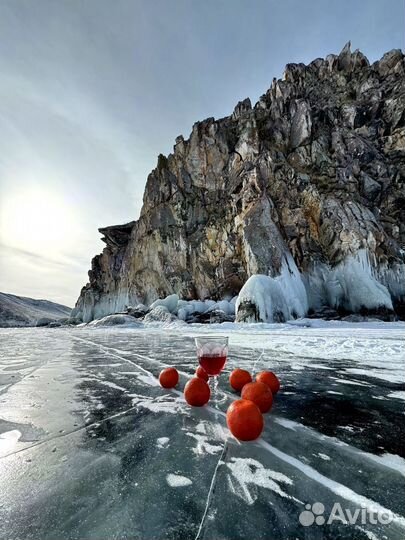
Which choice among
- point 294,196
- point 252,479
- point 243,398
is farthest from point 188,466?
point 294,196

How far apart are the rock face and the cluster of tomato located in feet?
56.7

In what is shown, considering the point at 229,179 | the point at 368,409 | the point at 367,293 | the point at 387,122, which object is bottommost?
the point at 368,409

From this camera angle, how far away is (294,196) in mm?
22359

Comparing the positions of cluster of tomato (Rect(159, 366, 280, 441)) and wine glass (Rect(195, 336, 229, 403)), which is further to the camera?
wine glass (Rect(195, 336, 229, 403))

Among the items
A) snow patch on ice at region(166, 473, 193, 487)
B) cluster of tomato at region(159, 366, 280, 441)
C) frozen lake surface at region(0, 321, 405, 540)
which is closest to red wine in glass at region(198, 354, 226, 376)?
cluster of tomato at region(159, 366, 280, 441)

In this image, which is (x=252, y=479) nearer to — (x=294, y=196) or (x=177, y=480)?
(x=177, y=480)

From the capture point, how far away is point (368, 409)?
178 cm

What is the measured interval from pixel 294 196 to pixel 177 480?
23.9 m

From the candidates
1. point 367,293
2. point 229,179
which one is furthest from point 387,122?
point 367,293

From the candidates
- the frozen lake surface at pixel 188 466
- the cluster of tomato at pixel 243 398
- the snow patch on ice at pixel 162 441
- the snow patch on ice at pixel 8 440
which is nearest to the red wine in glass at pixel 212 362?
the cluster of tomato at pixel 243 398

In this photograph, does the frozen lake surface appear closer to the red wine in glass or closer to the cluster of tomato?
the cluster of tomato

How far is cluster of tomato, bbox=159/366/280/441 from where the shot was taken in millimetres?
1272

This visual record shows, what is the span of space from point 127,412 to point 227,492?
3.32ft

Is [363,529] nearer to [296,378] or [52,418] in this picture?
[52,418]
